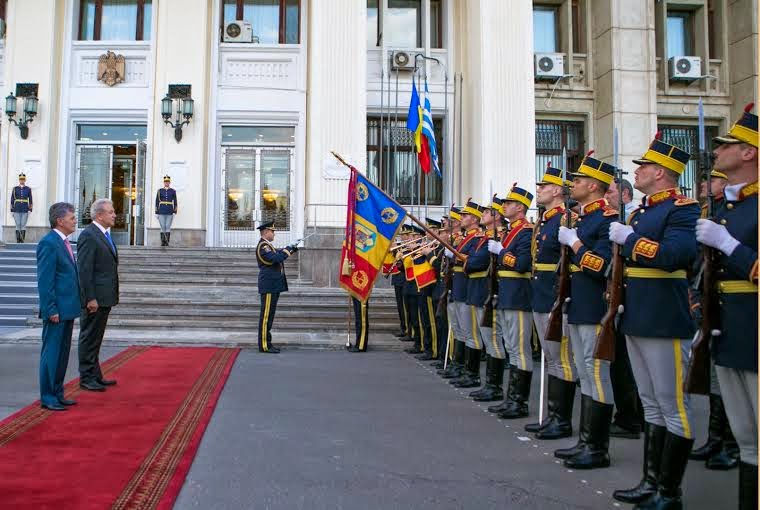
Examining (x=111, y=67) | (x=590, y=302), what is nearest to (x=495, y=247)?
(x=590, y=302)

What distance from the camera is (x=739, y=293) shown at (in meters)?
2.92

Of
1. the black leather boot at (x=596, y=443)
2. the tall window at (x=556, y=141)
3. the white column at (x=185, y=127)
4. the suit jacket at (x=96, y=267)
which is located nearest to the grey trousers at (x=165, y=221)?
the white column at (x=185, y=127)

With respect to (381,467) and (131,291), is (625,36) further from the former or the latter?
(381,467)

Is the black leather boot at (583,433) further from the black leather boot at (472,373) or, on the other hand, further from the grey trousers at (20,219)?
the grey trousers at (20,219)

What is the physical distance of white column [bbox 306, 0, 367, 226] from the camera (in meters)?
14.6

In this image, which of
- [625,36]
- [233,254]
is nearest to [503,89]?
[625,36]

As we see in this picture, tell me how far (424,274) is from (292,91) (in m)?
9.73

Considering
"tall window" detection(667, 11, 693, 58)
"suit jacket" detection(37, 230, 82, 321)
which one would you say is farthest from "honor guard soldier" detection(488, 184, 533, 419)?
"tall window" detection(667, 11, 693, 58)

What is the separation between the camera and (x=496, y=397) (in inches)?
256

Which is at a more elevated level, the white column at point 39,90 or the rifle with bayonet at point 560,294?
the white column at point 39,90

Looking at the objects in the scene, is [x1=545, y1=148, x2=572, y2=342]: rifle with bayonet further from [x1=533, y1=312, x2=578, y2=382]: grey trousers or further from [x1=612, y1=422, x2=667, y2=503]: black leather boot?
[x1=612, y1=422, x2=667, y2=503]: black leather boot

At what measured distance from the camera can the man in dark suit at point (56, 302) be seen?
570 centimetres

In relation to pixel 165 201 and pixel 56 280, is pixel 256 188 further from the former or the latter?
pixel 56 280

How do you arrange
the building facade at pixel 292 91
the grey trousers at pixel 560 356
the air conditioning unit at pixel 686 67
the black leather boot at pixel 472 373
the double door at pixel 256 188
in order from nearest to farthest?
the grey trousers at pixel 560 356
the black leather boot at pixel 472 373
the building facade at pixel 292 91
the air conditioning unit at pixel 686 67
the double door at pixel 256 188
